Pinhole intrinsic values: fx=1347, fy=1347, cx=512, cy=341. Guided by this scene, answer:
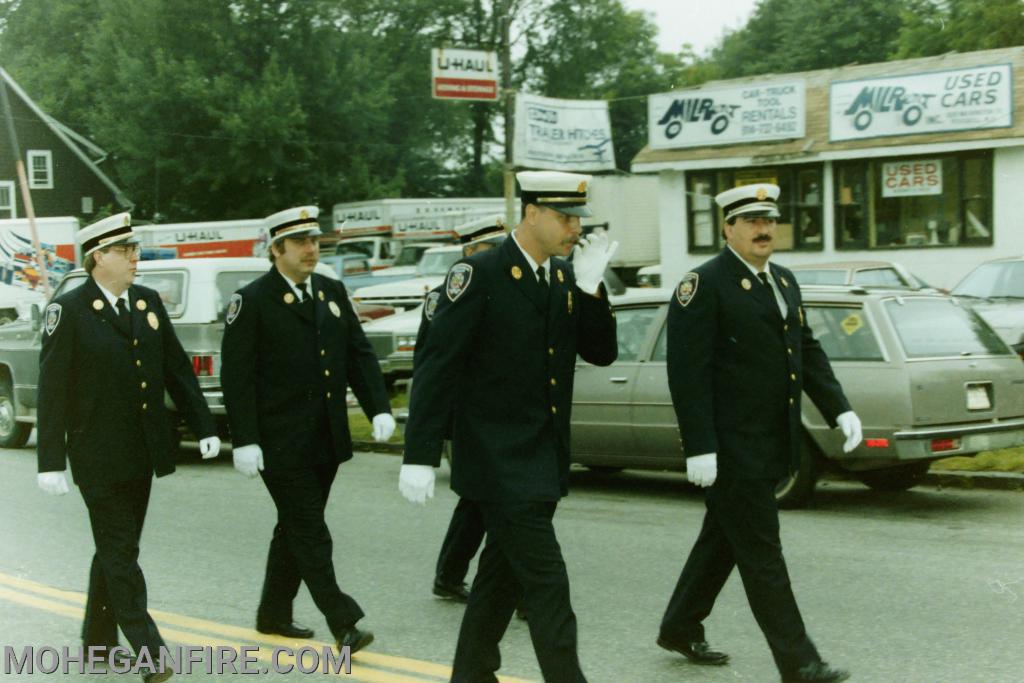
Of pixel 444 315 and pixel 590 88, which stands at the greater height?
pixel 590 88

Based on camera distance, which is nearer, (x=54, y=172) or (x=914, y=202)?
(x=914, y=202)

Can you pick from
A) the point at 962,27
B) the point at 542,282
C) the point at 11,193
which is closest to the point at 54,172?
the point at 11,193

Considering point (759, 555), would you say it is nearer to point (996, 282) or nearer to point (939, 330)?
point (939, 330)

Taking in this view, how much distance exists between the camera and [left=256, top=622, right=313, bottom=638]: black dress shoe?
6.16 meters

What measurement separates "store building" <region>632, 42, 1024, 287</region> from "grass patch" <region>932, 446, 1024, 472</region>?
45.1 ft

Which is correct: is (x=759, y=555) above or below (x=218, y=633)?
above

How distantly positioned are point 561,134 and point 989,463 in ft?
48.5

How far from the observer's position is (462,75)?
18266 millimetres

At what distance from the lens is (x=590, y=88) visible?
6094 centimetres

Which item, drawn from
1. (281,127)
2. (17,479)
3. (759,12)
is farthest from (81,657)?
(759,12)

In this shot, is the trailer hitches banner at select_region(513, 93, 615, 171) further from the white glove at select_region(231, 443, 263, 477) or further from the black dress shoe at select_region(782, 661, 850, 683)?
the black dress shoe at select_region(782, 661, 850, 683)

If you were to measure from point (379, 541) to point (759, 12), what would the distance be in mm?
59598

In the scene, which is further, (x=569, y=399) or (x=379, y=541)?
(x=379, y=541)

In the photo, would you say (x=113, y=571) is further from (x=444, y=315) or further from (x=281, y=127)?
(x=281, y=127)
